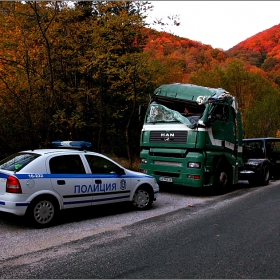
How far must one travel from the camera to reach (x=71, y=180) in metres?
6.24

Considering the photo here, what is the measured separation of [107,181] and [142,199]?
120cm

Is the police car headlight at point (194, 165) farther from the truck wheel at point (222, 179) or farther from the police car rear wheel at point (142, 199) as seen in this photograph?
the police car rear wheel at point (142, 199)

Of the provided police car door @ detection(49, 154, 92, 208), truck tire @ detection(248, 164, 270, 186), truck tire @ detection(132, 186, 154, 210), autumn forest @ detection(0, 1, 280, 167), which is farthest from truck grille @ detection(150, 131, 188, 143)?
truck tire @ detection(248, 164, 270, 186)

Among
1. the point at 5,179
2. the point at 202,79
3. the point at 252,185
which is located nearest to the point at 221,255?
the point at 5,179

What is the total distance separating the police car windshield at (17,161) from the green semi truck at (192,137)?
4729 mm

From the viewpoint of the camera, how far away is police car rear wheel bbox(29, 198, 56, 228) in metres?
5.73

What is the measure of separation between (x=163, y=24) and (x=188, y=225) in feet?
29.4

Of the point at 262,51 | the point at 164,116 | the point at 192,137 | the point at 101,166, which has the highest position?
the point at 262,51

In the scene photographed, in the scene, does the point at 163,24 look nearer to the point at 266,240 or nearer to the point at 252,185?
the point at 252,185

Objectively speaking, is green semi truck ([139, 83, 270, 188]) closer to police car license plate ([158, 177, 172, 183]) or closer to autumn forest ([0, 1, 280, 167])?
police car license plate ([158, 177, 172, 183])

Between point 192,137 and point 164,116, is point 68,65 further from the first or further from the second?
point 192,137

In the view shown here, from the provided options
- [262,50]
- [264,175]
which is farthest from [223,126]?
[262,50]

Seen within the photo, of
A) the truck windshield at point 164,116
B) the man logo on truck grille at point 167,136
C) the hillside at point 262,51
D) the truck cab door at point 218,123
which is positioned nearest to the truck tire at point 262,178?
the truck cab door at point 218,123

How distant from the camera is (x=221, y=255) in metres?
4.56
